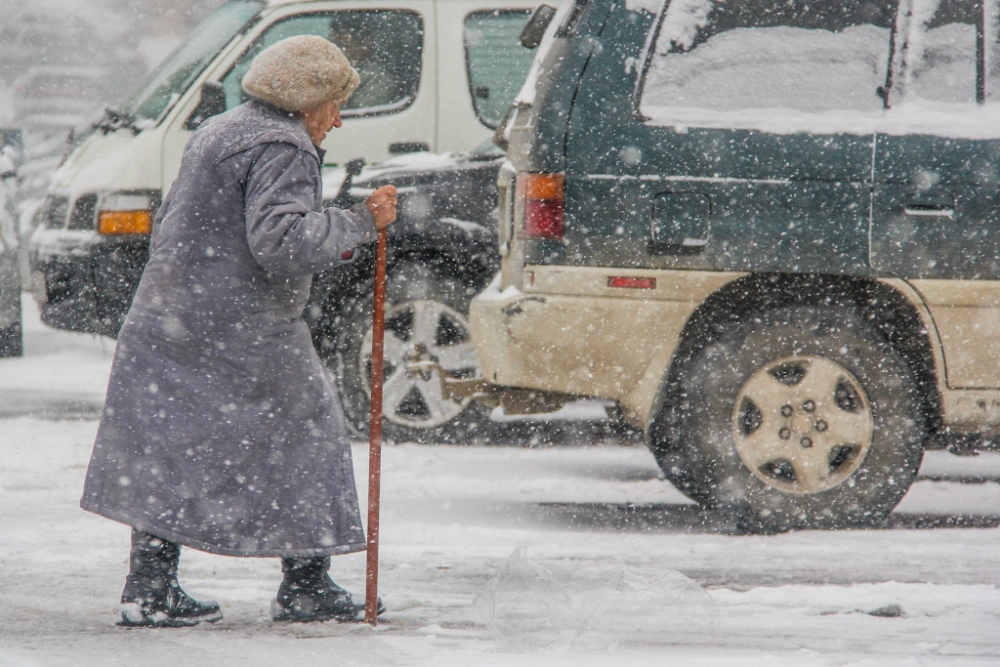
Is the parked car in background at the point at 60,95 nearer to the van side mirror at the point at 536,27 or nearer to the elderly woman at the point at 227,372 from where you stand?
the van side mirror at the point at 536,27

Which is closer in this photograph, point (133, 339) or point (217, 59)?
point (133, 339)

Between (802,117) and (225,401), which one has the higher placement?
(802,117)

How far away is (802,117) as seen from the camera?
502 centimetres

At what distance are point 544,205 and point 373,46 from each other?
8.37 ft

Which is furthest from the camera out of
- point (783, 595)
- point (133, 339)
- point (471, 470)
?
point (471, 470)

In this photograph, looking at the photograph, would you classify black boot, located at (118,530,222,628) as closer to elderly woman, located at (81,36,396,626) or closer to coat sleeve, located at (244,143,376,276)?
elderly woman, located at (81,36,396,626)

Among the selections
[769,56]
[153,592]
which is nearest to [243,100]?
[769,56]

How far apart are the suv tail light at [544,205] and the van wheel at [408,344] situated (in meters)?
1.82

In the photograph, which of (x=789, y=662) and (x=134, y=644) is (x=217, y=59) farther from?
(x=789, y=662)

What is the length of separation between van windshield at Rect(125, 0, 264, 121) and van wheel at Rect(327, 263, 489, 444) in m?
1.46

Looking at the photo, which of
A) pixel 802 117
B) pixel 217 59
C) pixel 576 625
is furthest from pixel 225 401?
pixel 217 59

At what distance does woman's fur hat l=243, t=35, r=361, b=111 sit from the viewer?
12.3ft

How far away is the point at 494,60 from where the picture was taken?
7.39 m

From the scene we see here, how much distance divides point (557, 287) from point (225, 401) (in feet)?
5.16
